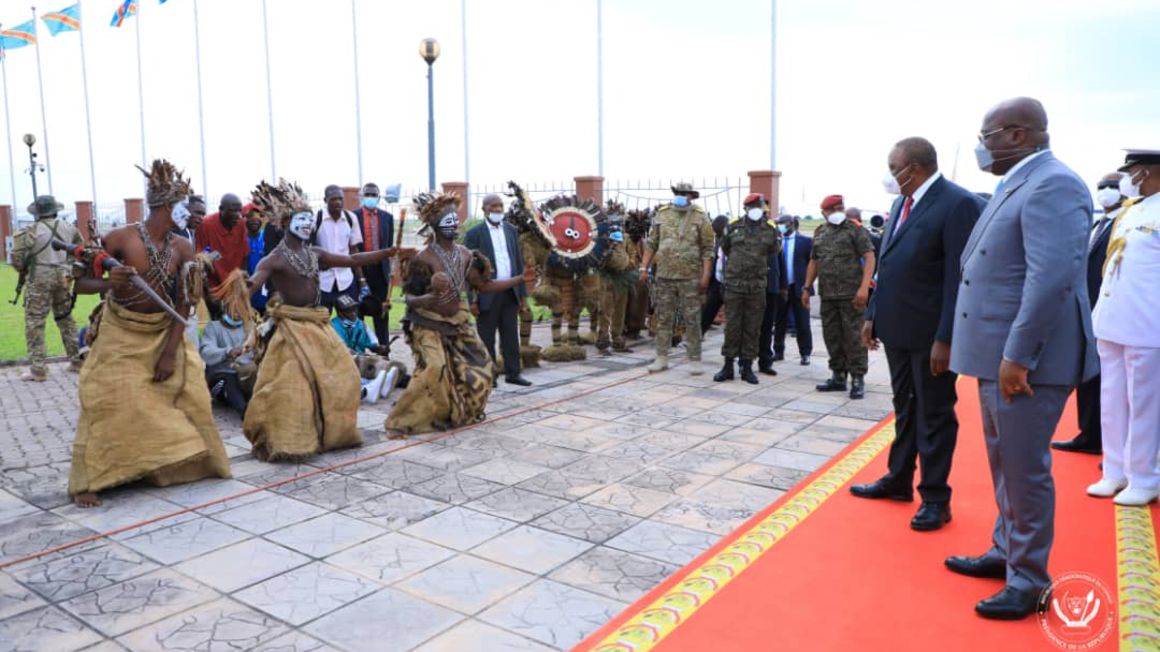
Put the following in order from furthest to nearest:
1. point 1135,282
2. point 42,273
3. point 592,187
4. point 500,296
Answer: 1. point 592,187
2. point 42,273
3. point 500,296
4. point 1135,282

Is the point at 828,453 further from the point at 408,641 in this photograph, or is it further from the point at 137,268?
the point at 137,268

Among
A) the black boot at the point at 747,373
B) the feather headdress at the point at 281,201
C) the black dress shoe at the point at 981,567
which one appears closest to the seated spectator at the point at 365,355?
the feather headdress at the point at 281,201

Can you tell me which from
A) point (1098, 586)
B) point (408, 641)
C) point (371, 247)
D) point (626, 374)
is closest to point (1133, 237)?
point (1098, 586)

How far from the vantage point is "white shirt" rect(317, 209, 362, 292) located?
317 inches

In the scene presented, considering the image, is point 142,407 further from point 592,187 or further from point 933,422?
point 592,187

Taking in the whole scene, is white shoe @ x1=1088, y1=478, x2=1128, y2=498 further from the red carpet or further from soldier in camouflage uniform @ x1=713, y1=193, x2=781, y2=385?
soldier in camouflage uniform @ x1=713, y1=193, x2=781, y2=385

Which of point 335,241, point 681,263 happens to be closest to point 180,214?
point 335,241

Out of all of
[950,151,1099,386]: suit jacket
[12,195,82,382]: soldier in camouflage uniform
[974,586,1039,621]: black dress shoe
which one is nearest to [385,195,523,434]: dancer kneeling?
[950,151,1099,386]: suit jacket

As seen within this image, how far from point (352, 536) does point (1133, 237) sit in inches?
175

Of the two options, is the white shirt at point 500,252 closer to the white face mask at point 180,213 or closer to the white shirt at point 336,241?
the white shirt at point 336,241

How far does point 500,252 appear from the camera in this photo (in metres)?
→ 8.19

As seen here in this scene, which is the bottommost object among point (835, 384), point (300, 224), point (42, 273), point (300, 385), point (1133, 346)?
point (835, 384)

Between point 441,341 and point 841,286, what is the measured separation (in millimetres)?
3710

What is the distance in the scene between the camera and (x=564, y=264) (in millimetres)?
9531
